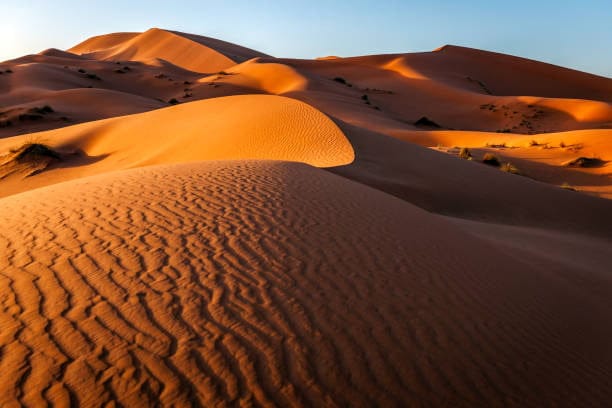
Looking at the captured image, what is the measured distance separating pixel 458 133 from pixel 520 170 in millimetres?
9287

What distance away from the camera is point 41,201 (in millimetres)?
5465

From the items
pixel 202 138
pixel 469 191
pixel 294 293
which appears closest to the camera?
pixel 294 293

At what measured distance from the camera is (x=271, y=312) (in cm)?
302

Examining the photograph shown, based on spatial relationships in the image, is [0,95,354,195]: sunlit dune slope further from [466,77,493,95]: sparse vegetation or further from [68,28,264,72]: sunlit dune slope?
[68,28,264,72]: sunlit dune slope

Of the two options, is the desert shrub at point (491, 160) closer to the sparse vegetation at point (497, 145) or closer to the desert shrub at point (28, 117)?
the sparse vegetation at point (497, 145)

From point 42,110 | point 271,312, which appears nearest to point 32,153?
point 42,110

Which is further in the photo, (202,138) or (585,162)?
(585,162)

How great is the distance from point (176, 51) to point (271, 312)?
76.1 metres

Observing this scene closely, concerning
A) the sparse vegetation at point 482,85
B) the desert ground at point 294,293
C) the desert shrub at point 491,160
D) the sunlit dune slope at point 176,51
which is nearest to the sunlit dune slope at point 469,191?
the desert ground at point 294,293

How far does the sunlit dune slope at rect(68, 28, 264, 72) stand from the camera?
6462 cm

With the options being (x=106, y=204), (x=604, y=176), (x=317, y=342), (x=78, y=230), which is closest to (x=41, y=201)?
(x=106, y=204)

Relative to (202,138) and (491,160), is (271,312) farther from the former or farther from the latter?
(491,160)

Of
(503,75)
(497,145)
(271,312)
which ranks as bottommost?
(497,145)

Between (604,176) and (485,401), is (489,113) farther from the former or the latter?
(485,401)
